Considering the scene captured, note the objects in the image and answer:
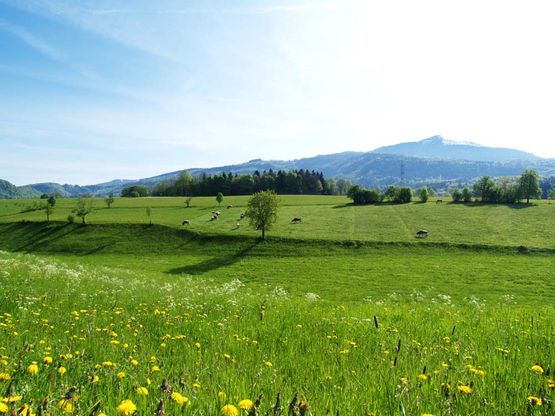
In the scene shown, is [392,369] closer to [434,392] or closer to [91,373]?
[434,392]

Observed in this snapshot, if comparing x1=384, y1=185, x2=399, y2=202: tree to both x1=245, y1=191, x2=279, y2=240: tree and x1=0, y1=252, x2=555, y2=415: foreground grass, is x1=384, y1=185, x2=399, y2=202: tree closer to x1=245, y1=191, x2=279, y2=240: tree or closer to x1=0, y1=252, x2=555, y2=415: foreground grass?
x1=245, y1=191, x2=279, y2=240: tree

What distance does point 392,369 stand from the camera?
4910 mm

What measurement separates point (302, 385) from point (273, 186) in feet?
626

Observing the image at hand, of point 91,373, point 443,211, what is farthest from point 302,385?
point 443,211

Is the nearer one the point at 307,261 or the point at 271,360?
the point at 271,360

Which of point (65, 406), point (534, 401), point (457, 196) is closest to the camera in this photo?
point (65, 406)

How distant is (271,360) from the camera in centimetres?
580

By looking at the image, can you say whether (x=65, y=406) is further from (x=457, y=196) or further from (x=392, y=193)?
(x=457, y=196)

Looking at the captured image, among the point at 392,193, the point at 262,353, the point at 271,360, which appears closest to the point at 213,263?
the point at 262,353

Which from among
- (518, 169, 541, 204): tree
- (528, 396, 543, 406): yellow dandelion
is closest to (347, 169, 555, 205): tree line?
(518, 169, 541, 204): tree

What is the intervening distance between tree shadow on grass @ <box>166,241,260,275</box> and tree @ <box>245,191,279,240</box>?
14.1 ft

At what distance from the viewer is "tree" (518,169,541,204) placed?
4387 inches

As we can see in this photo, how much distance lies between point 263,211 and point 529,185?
9171cm

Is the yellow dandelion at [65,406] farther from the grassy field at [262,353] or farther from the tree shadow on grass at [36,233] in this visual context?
the tree shadow on grass at [36,233]
